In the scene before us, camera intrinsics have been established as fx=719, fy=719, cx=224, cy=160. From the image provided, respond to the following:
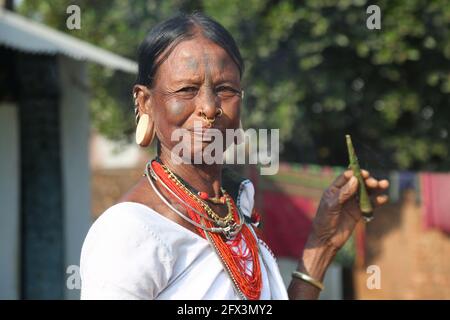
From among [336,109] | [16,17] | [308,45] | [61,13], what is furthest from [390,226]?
[61,13]

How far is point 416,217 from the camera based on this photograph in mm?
8250

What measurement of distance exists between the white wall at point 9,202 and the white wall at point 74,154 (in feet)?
1.46

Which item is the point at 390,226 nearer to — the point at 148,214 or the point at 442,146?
the point at 442,146

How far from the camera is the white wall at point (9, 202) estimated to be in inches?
254

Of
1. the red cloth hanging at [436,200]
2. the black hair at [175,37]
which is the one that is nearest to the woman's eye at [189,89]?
the black hair at [175,37]

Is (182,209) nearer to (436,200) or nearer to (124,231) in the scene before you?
(124,231)

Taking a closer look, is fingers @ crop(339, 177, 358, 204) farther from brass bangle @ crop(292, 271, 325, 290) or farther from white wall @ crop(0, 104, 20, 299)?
white wall @ crop(0, 104, 20, 299)

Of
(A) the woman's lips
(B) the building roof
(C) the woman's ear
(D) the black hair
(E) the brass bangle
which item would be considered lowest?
(E) the brass bangle

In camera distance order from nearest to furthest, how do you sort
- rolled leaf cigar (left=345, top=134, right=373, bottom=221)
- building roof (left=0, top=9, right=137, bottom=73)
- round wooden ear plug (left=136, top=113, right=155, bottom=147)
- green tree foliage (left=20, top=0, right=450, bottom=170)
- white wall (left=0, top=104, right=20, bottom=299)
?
1. round wooden ear plug (left=136, top=113, right=155, bottom=147)
2. rolled leaf cigar (left=345, top=134, right=373, bottom=221)
3. building roof (left=0, top=9, right=137, bottom=73)
4. white wall (left=0, top=104, right=20, bottom=299)
5. green tree foliage (left=20, top=0, right=450, bottom=170)

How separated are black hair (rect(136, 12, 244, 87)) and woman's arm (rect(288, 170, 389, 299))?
0.55 meters

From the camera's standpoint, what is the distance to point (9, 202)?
652 centimetres

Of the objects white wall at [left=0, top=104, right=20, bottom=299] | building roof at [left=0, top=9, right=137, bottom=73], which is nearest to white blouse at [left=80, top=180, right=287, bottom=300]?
building roof at [left=0, top=9, right=137, bottom=73]

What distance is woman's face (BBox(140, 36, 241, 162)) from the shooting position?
1.81 metres

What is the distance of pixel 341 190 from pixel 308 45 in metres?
5.61
